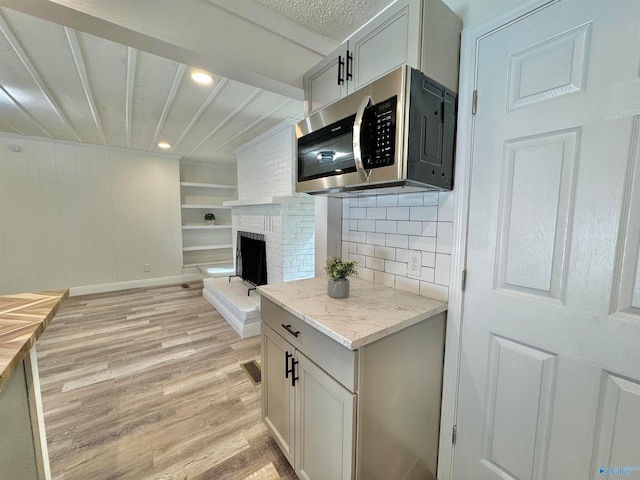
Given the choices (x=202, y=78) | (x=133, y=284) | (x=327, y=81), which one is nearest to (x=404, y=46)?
(x=327, y=81)

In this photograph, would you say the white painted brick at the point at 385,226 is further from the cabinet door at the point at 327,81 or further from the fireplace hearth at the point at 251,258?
the fireplace hearth at the point at 251,258

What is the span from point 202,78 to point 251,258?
2.49 metres

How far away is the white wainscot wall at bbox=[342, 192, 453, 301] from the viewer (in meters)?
1.28

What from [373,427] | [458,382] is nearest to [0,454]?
[373,427]

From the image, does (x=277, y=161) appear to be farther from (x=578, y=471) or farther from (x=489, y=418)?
(x=578, y=471)

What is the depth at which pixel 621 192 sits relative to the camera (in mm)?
795

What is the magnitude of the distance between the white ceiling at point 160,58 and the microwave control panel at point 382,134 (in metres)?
0.70

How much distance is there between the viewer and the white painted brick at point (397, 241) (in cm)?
147

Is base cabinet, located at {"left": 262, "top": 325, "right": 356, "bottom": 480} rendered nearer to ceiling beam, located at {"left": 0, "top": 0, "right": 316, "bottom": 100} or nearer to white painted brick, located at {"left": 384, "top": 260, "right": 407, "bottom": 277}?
white painted brick, located at {"left": 384, "top": 260, "right": 407, "bottom": 277}

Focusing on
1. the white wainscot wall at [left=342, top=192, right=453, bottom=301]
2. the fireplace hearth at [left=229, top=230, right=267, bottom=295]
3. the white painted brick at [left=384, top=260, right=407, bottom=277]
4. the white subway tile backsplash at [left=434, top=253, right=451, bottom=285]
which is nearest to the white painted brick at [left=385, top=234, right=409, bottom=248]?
the white wainscot wall at [left=342, top=192, right=453, bottom=301]

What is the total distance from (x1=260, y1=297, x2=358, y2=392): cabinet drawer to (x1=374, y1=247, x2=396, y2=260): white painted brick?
69 cm

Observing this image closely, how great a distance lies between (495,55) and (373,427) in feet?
5.17

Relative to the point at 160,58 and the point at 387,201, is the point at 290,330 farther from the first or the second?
the point at 160,58

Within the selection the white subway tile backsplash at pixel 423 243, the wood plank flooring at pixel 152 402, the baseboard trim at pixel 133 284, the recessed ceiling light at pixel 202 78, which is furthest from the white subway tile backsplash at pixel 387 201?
the baseboard trim at pixel 133 284
